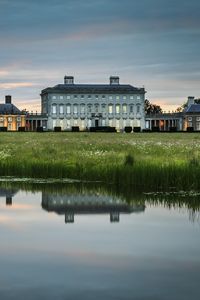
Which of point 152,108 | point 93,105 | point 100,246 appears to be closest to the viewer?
point 100,246

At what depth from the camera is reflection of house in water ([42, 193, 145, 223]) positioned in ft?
41.6

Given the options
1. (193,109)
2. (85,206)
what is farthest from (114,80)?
(85,206)

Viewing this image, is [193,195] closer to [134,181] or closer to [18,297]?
[134,181]

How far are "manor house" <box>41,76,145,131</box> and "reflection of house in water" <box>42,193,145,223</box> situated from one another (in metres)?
139

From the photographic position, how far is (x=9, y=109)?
14588 centimetres

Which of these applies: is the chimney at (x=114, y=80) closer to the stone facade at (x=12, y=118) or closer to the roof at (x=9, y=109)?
the roof at (x=9, y=109)

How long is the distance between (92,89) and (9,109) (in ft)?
69.7

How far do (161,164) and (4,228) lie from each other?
23.3 ft

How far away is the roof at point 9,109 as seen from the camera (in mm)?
144750

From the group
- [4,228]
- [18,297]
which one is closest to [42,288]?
[18,297]

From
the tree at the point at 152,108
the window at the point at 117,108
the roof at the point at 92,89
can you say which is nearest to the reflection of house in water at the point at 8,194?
the roof at the point at 92,89

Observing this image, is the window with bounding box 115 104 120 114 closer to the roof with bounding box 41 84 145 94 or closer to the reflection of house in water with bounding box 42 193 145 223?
the roof with bounding box 41 84 145 94

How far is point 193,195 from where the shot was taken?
14398 millimetres

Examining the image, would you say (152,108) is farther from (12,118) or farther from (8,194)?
(8,194)
